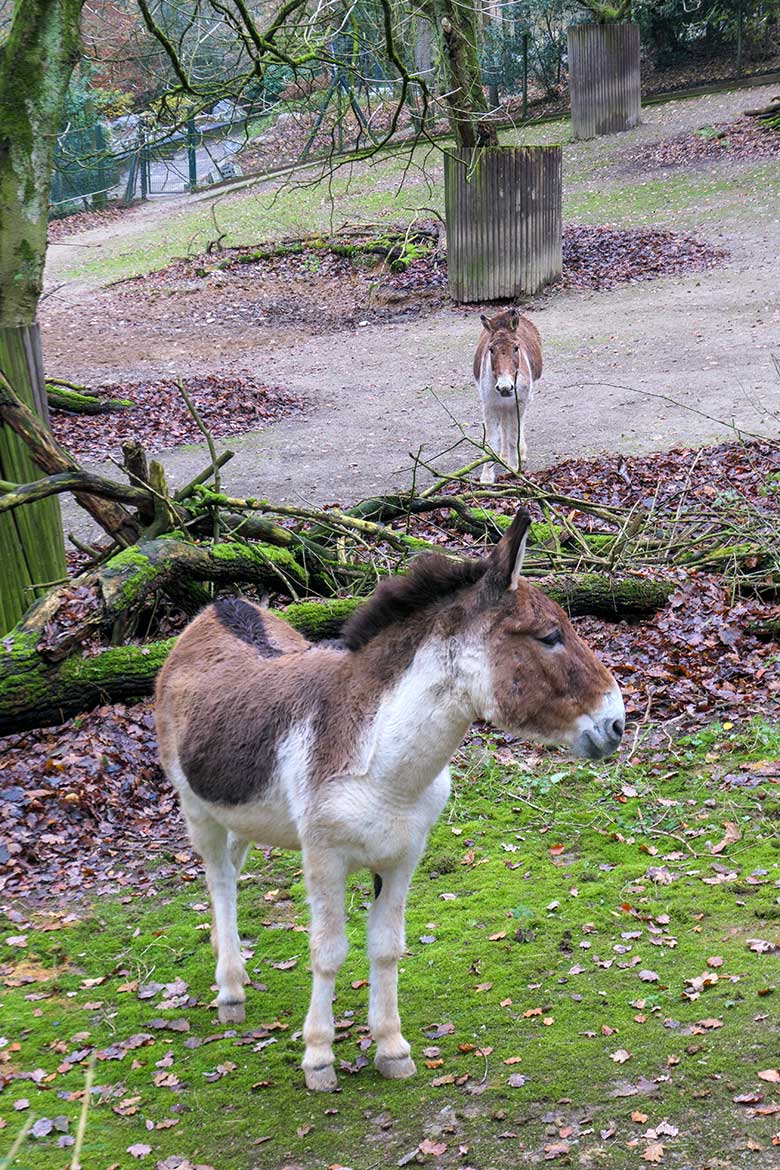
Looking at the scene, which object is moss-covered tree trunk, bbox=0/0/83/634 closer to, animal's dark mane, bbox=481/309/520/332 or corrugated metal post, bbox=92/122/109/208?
animal's dark mane, bbox=481/309/520/332

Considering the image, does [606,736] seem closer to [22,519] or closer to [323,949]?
[323,949]

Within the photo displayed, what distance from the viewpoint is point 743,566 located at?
9477 mm

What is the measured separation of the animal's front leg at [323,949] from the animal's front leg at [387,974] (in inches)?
5.6

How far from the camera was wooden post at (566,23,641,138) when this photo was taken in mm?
33688

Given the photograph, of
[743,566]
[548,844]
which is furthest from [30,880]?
[743,566]

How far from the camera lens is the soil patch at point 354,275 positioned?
79.5 ft

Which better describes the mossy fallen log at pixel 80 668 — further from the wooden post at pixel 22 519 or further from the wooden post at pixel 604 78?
the wooden post at pixel 604 78

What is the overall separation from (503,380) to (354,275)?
14002mm

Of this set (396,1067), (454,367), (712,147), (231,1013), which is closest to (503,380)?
(454,367)

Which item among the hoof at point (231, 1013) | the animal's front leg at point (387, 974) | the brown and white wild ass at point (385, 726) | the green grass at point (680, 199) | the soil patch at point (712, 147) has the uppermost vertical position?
the soil patch at point (712, 147)

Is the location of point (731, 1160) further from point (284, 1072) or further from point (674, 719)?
point (674, 719)

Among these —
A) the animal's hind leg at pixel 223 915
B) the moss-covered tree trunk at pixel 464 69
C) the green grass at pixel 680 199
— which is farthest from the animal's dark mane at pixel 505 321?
the green grass at pixel 680 199

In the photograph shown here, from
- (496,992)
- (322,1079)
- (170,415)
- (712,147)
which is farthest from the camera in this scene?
(712,147)

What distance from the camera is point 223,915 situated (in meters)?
5.31
